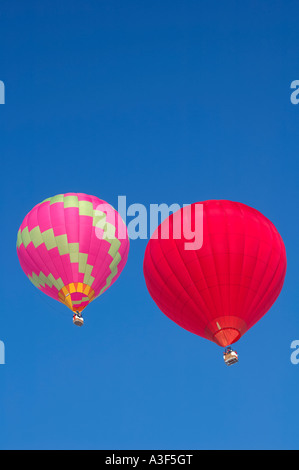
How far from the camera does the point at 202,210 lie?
70.7 ft

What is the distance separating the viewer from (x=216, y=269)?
20531mm

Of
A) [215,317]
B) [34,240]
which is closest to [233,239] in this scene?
[215,317]

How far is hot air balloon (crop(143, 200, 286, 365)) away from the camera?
802 inches

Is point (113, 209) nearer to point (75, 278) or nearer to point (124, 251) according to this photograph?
point (124, 251)

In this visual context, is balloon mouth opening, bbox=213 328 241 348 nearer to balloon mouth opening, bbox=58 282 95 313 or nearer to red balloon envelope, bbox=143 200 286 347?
red balloon envelope, bbox=143 200 286 347

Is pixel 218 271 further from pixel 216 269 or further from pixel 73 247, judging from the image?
pixel 73 247

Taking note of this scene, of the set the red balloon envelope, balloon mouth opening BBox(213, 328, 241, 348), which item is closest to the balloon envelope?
the red balloon envelope

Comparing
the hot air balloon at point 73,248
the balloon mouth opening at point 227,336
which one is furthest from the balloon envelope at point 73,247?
the balloon mouth opening at point 227,336

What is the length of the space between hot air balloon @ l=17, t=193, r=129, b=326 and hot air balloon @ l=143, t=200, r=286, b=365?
249 cm

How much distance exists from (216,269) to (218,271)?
0.07m

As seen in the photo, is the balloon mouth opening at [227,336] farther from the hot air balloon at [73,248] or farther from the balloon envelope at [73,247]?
the balloon envelope at [73,247]

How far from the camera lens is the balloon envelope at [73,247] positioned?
23.3 metres

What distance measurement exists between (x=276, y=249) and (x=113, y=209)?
600 centimetres

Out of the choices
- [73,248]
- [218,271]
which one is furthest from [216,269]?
[73,248]
